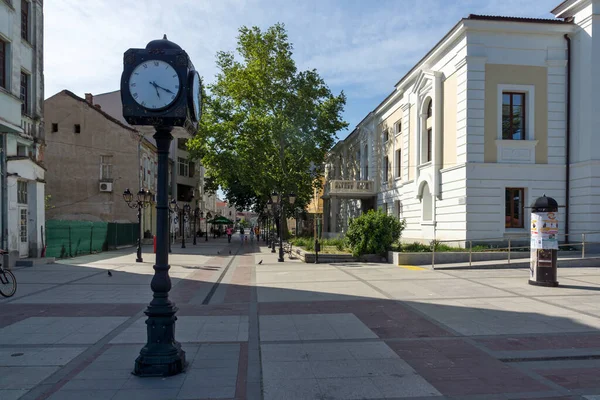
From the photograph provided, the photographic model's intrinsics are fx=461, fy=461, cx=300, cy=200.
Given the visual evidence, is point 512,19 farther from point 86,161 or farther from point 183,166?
point 183,166

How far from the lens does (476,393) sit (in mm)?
4727

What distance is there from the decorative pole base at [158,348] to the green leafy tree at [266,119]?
3205cm

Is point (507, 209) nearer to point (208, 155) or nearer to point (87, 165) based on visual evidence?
point (208, 155)

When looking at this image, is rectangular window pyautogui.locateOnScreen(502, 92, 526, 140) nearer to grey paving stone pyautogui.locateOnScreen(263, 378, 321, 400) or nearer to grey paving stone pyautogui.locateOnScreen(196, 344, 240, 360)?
grey paving stone pyautogui.locateOnScreen(196, 344, 240, 360)

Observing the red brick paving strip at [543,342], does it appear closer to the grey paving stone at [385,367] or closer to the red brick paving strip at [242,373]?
the grey paving stone at [385,367]

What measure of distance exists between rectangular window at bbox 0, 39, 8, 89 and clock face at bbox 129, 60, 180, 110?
586 inches

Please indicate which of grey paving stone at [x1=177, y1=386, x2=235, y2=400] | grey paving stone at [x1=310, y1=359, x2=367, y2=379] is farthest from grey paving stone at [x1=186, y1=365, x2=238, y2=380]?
grey paving stone at [x1=310, y1=359, x2=367, y2=379]

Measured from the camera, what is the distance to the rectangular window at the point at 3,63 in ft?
55.2

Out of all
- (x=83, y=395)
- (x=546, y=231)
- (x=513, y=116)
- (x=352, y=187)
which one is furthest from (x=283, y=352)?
(x=352, y=187)

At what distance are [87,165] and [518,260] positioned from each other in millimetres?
30678

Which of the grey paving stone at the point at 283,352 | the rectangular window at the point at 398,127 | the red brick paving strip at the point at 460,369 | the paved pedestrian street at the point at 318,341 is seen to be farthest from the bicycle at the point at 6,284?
the rectangular window at the point at 398,127

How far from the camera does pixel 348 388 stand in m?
4.84

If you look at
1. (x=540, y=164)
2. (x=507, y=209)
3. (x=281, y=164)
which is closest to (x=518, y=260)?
(x=507, y=209)

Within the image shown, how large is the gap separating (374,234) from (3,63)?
15831 millimetres
